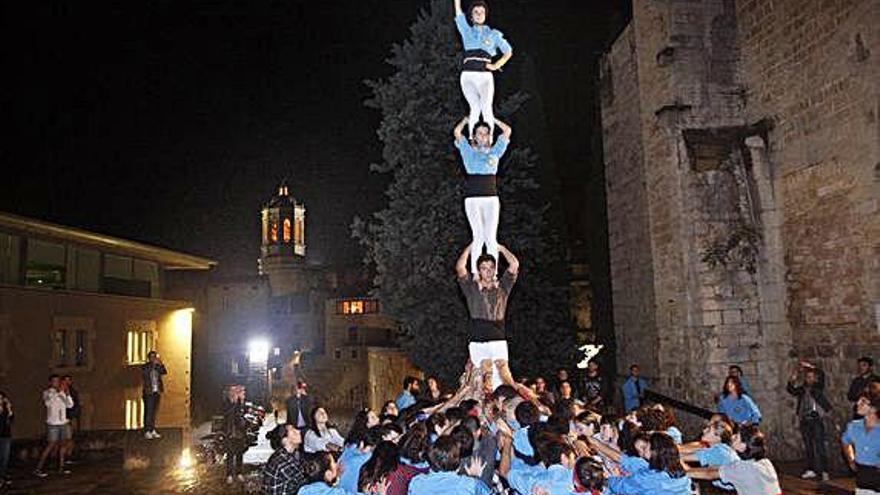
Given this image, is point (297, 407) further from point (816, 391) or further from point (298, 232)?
point (298, 232)

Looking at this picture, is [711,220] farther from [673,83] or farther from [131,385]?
[131,385]

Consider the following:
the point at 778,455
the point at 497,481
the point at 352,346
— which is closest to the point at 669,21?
the point at 778,455

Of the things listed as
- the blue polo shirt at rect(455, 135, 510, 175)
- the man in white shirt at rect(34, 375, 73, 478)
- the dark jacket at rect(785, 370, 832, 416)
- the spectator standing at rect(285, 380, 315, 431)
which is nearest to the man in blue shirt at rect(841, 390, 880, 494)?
the dark jacket at rect(785, 370, 832, 416)

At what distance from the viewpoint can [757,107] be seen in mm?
13414

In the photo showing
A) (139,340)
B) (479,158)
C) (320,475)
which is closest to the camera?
(320,475)

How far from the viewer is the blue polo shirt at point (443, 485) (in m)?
4.91

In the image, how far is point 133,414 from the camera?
2097cm

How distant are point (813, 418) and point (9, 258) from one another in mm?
16893

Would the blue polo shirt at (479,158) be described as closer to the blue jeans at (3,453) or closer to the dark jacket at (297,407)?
the dark jacket at (297,407)

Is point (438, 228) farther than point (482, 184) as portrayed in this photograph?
Yes

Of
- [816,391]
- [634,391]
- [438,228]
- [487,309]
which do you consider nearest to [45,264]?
[438,228]

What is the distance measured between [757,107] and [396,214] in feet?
26.8

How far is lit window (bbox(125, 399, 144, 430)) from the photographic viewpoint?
20.5 m

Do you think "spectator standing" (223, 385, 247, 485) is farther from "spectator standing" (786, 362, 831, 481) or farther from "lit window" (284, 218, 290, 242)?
"lit window" (284, 218, 290, 242)
